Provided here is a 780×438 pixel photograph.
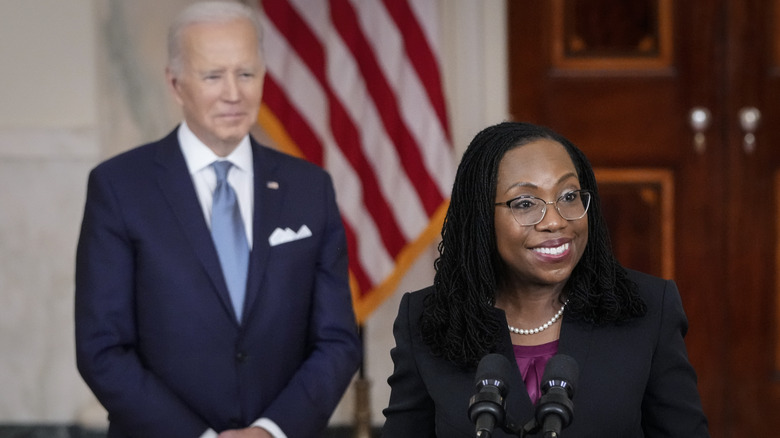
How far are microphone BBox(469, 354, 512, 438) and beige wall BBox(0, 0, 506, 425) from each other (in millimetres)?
2977

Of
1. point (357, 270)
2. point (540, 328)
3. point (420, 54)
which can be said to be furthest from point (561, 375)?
point (420, 54)

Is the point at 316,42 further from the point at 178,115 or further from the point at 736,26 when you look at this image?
the point at 736,26

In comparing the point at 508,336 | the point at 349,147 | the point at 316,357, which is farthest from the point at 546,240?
the point at 349,147

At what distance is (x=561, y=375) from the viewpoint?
59.2 inches

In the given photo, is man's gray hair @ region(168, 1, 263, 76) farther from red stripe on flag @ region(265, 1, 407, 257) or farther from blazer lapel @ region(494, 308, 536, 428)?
red stripe on flag @ region(265, 1, 407, 257)

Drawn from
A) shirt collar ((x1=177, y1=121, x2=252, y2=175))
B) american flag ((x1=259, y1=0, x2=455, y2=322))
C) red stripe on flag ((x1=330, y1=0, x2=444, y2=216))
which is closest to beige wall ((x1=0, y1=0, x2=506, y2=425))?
american flag ((x1=259, y1=0, x2=455, y2=322))

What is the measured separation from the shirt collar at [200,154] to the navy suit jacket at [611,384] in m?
0.76

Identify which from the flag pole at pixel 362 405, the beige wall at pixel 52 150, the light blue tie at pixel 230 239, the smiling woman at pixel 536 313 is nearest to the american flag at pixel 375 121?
the flag pole at pixel 362 405

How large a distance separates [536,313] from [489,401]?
693 millimetres

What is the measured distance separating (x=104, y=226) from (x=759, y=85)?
2.94 meters

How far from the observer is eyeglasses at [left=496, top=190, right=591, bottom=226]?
77.0 inches

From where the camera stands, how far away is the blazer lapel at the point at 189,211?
8.38ft

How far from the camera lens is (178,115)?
429 centimetres

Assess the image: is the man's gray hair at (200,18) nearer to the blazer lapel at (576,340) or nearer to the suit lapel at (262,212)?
the suit lapel at (262,212)
